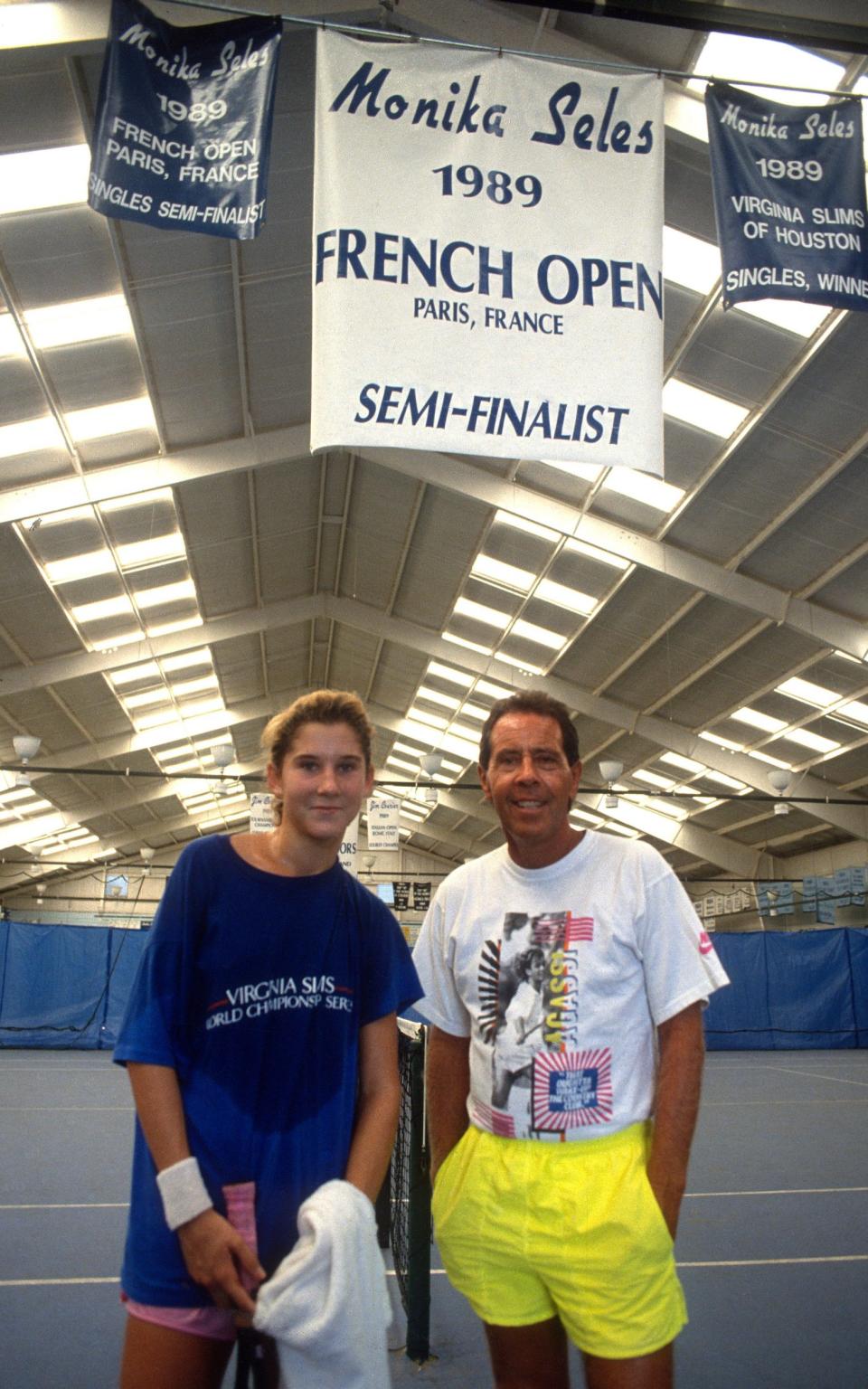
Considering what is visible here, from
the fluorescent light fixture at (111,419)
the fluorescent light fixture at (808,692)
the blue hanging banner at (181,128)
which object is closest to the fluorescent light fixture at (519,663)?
the fluorescent light fixture at (808,692)

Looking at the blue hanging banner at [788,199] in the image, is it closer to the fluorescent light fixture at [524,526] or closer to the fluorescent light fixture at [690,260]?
the fluorescent light fixture at [690,260]

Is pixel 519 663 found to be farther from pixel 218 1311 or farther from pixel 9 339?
pixel 218 1311

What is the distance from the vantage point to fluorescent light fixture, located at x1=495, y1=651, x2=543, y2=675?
1886 centimetres

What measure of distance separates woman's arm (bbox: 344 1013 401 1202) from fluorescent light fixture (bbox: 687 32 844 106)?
22.4 ft

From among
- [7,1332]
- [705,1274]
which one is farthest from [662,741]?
[7,1332]

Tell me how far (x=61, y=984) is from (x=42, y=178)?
1321cm

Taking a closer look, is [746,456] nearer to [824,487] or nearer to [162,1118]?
[824,487]

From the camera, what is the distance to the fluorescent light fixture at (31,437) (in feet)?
36.1

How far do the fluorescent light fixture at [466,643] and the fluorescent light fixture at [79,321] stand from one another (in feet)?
32.8

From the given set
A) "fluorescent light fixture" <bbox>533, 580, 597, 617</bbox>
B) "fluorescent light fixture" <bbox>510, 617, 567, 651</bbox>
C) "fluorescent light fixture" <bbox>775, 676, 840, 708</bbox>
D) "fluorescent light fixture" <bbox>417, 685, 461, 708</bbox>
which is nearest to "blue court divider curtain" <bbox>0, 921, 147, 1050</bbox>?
"fluorescent light fixture" <bbox>417, 685, 461, 708</bbox>

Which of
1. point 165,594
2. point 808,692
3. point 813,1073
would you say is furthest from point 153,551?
point 813,1073

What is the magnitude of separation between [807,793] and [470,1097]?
21.0 metres

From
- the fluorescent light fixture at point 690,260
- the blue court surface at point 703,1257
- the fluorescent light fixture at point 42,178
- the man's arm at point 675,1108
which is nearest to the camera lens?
the man's arm at point 675,1108

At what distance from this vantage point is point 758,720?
60.8ft
